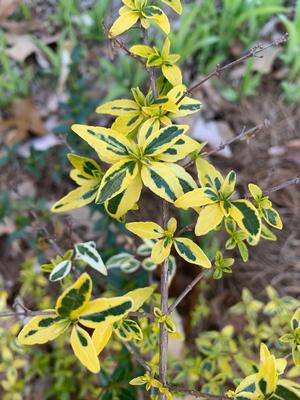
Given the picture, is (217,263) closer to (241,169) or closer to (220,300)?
(220,300)

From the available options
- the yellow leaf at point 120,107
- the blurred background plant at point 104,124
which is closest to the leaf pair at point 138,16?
the yellow leaf at point 120,107

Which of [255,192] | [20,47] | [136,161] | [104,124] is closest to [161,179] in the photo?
[136,161]

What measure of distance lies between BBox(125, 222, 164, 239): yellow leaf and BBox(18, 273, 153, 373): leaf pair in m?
0.14

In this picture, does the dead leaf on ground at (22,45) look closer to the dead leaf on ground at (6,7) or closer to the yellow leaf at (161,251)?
the dead leaf on ground at (6,7)

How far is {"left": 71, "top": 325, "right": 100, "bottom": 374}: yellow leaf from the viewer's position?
578mm

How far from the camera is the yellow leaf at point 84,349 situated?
578 millimetres

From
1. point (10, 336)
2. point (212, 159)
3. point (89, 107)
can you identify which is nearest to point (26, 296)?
point (10, 336)

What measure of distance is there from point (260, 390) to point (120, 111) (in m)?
0.44

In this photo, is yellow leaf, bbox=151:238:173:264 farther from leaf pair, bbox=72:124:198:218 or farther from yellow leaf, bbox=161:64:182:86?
yellow leaf, bbox=161:64:182:86

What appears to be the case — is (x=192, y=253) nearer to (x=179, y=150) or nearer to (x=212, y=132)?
(x=179, y=150)

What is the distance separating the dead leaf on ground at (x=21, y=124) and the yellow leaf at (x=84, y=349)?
149cm

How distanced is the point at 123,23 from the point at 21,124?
1.37m

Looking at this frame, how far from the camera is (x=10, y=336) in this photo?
126 centimetres

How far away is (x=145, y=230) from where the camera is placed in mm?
720
